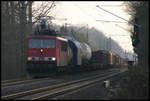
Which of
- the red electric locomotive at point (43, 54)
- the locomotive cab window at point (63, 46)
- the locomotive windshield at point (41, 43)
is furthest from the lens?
the locomotive cab window at point (63, 46)

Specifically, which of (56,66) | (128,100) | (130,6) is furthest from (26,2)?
(128,100)

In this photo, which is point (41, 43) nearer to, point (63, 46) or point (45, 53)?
point (45, 53)

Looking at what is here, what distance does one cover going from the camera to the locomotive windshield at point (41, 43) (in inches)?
938

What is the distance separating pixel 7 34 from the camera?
31922 millimetres

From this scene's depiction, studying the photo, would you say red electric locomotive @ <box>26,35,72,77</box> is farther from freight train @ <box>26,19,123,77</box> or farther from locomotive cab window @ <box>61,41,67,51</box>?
locomotive cab window @ <box>61,41,67,51</box>

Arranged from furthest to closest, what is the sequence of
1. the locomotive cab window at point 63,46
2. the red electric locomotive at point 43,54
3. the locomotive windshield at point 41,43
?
1. the locomotive cab window at point 63,46
2. the locomotive windshield at point 41,43
3. the red electric locomotive at point 43,54

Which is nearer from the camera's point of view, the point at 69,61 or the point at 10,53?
the point at 69,61

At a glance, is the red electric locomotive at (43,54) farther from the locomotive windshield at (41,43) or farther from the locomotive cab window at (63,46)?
the locomotive cab window at (63,46)

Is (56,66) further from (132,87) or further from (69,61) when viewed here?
(132,87)

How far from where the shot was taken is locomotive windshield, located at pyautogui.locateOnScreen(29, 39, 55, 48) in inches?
938

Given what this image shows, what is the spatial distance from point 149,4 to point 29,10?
12.3 m

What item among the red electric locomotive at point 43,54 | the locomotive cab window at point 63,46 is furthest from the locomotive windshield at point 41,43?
the locomotive cab window at point 63,46

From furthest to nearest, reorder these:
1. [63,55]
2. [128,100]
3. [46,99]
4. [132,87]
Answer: [63,55] < [46,99] < [132,87] < [128,100]

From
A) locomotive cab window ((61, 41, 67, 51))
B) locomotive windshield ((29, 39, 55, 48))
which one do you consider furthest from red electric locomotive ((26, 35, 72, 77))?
locomotive cab window ((61, 41, 67, 51))
